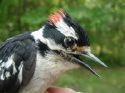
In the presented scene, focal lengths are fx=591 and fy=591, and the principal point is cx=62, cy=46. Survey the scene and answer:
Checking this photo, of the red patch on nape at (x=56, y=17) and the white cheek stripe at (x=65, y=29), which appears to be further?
the red patch on nape at (x=56, y=17)

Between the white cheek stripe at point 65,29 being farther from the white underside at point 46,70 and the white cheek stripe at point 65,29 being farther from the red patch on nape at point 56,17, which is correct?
the white underside at point 46,70

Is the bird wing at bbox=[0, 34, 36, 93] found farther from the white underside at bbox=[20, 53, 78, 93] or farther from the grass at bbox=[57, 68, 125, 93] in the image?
the grass at bbox=[57, 68, 125, 93]

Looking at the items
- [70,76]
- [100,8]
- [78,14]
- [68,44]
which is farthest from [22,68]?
[70,76]

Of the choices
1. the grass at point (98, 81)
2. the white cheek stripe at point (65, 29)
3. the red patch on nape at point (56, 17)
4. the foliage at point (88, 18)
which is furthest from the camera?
the grass at point (98, 81)

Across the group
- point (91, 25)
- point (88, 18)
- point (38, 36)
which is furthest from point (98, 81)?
point (38, 36)

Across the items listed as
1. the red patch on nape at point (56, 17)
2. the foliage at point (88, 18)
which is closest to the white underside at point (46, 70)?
the red patch on nape at point (56, 17)

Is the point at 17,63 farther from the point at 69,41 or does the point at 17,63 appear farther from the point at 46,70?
the point at 69,41

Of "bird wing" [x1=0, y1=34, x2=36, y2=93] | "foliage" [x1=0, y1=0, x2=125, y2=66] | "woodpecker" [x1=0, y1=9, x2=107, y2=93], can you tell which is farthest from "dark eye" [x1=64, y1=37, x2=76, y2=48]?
"foliage" [x1=0, y1=0, x2=125, y2=66]
